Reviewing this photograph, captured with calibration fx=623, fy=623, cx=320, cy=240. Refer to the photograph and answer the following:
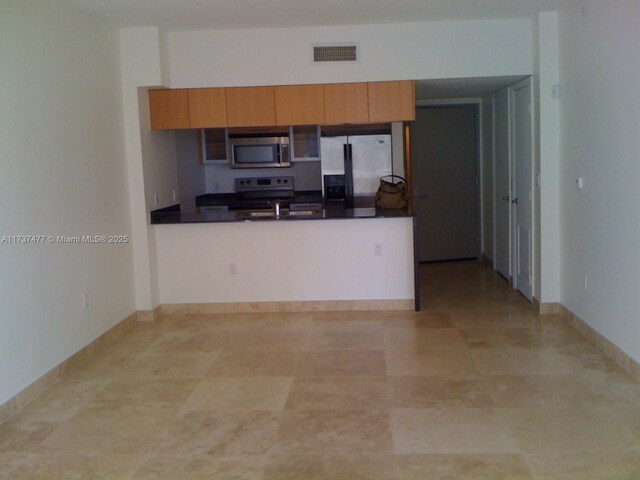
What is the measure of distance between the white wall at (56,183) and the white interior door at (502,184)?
3834 millimetres

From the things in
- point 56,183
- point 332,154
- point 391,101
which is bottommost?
point 56,183

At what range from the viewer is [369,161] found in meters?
6.97

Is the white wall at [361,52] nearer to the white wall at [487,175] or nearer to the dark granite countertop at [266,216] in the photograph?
the dark granite countertop at [266,216]

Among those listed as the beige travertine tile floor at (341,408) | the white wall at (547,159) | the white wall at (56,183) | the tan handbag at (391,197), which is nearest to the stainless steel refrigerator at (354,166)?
the tan handbag at (391,197)

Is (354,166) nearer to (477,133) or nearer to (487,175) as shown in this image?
(487,175)

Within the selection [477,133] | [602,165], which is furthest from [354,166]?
[602,165]

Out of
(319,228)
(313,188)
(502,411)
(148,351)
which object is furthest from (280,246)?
(502,411)

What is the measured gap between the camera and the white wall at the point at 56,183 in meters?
3.57

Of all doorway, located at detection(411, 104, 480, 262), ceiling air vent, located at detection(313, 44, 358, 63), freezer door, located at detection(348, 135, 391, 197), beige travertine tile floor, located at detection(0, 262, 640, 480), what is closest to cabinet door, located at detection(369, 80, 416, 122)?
ceiling air vent, located at detection(313, 44, 358, 63)

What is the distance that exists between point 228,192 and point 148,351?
358cm

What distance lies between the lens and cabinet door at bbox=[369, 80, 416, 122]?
5.49 meters

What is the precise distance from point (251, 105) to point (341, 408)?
3.08 meters

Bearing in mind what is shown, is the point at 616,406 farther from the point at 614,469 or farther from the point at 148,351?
the point at 148,351

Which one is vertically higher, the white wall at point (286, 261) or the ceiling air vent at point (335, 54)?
the ceiling air vent at point (335, 54)
